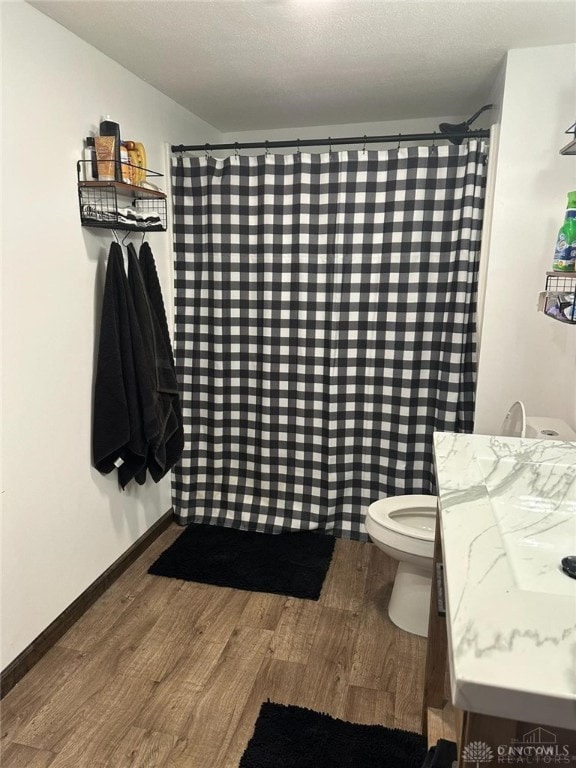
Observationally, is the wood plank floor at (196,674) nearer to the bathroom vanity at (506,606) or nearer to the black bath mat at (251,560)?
the black bath mat at (251,560)

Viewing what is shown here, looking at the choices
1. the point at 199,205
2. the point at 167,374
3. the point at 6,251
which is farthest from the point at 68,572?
the point at 199,205

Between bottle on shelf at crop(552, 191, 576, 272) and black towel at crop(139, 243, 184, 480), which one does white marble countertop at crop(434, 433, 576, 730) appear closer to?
bottle on shelf at crop(552, 191, 576, 272)

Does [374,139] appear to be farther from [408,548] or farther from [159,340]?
[408,548]

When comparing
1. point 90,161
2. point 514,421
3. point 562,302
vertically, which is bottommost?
point 514,421

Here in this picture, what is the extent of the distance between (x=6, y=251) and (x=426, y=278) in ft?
6.07

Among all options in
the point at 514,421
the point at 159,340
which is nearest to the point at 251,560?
the point at 159,340

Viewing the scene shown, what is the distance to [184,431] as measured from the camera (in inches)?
119

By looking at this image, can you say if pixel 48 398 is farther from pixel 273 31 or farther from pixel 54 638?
pixel 273 31

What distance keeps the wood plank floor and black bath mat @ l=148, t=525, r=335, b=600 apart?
0.07m

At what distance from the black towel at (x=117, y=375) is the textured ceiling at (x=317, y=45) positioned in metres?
0.82

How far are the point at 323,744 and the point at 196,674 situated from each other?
0.55m

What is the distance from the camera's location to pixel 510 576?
1.00 m

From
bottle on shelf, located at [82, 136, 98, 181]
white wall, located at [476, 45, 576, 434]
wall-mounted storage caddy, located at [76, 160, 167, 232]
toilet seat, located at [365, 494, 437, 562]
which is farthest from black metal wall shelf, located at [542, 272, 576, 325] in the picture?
bottle on shelf, located at [82, 136, 98, 181]

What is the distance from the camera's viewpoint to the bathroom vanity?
2.47 feet
